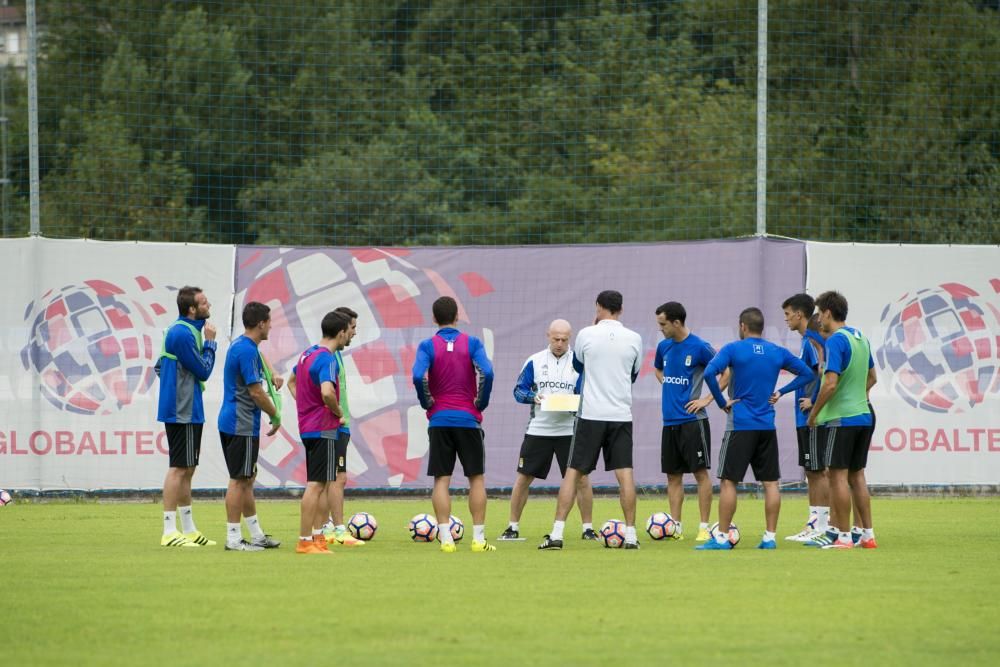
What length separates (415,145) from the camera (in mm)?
34156

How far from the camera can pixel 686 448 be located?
42.9 feet

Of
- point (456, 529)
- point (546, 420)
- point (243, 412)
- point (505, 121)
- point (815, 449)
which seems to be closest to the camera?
point (243, 412)

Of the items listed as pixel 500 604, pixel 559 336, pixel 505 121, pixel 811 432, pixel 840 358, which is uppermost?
pixel 505 121

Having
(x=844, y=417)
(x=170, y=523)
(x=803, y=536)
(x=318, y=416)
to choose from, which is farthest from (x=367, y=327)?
(x=844, y=417)

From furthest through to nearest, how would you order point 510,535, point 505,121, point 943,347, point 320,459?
point 505,121, point 943,347, point 510,535, point 320,459

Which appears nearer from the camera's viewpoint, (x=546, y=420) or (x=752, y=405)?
(x=752, y=405)

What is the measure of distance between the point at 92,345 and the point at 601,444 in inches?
318

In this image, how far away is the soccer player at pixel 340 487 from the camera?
12289 millimetres

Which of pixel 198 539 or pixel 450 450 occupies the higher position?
pixel 450 450

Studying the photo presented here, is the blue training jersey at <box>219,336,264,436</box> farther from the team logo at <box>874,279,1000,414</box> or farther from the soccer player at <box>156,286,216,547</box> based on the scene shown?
the team logo at <box>874,279,1000,414</box>

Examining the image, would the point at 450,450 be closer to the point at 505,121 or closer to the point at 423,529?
the point at 423,529

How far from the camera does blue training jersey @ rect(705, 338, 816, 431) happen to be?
40.1 ft

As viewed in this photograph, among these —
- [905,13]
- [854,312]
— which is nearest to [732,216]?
[905,13]

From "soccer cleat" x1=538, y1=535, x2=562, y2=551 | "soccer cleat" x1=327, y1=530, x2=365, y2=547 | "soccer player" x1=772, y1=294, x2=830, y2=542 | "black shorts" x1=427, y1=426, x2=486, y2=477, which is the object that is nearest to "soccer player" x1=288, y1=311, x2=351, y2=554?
"soccer cleat" x1=327, y1=530, x2=365, y2=547
